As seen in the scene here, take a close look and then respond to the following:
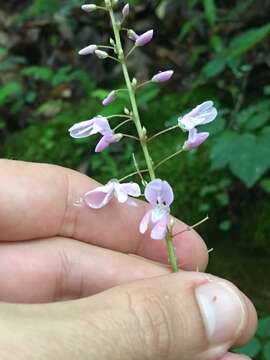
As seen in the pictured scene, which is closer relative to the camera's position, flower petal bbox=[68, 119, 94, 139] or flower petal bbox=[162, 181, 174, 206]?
flower petal bbox=[162, 181, 174, 206]

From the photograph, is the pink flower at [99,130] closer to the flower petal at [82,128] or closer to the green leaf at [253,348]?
the flower petal at [82,128]

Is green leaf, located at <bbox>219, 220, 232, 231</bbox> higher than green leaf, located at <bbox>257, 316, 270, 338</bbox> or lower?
lower

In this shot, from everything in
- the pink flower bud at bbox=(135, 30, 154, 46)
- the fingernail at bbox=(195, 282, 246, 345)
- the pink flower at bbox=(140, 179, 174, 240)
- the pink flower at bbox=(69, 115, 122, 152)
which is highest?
the pink flower bud at bbox=(135, 30, 154, 46)

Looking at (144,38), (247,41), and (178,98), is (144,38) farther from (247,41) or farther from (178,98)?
(178,98)

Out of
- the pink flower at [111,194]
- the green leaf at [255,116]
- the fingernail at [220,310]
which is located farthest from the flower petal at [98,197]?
the green leaf at [255,116]

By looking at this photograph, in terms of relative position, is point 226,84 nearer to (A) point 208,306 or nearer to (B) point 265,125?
(B) point 265,125

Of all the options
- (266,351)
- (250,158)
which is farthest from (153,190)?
(250,158)

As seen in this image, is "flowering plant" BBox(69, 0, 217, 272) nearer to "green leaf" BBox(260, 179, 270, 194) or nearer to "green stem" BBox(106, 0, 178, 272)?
"green stem" BBox(106, 0, 178, 272)

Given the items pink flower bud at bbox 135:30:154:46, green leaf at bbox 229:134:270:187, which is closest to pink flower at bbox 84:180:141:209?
pink flower bud at bbox 135:30:154:46
